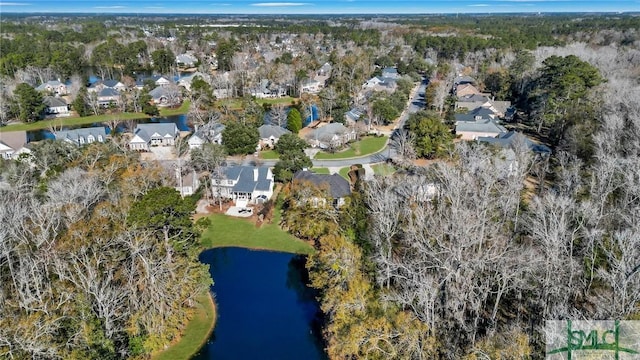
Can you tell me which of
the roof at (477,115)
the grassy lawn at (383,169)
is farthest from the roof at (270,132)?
the roof at (477,115)

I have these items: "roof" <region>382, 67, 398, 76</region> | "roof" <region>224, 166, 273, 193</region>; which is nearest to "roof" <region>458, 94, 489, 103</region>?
"roof" <region>382, 67, 398, 76</region>

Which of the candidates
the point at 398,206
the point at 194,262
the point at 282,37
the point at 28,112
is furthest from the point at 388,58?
the point at 194,262

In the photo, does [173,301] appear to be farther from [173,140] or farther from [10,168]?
[173,140]

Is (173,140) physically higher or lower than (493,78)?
lower

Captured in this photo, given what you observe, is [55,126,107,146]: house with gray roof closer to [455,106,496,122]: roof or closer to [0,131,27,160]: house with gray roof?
[0,131,27,160]: house with gray roof

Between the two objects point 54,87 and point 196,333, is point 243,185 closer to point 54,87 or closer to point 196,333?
point 196,333

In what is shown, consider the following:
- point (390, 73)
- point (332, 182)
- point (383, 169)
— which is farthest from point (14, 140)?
point (390, 73)

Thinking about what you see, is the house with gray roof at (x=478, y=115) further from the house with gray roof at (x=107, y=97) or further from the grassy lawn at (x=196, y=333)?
the house with gray roof at (x=107, y=97)
